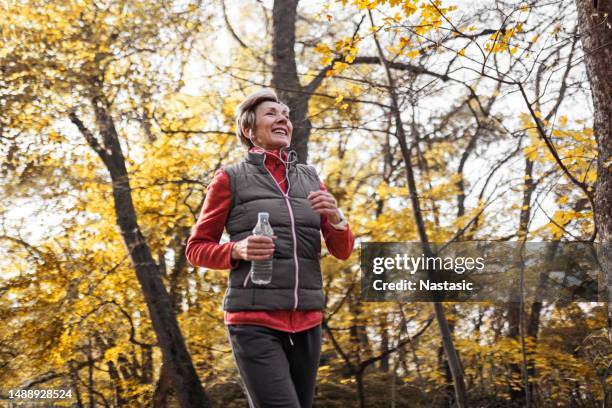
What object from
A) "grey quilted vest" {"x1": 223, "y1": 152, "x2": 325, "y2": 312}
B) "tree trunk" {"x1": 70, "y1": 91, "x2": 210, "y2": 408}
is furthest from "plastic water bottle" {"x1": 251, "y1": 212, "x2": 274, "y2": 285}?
"tree trunk" {"x1": 70, "y1": 91, "x2": 210, "y2": 408}

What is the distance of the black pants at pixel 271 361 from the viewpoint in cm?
187

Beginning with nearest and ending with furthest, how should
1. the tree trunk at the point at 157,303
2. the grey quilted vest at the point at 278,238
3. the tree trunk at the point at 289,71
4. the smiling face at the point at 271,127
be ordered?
the grey quilted vest at the point at 278,238 → the smiling face at the point at 271,127 → the tree trunk at the point at 289,71 → the tree trunk at the point at 157,303

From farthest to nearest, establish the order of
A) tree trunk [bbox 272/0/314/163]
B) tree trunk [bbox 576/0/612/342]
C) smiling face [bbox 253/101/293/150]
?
1. tree trunk [bbox 272/0/314/163]
2. tree trunk [bbox 576/0/612/342]
3. smiling face [bbox 253/101/293/150]

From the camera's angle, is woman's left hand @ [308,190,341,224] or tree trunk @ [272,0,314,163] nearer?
woman's left hand @ [308,190,341,224]

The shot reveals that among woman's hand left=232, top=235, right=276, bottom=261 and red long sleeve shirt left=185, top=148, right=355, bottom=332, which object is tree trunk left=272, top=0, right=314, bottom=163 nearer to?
red long sleeve shirt left=185, top=148, right=355, bottom=332

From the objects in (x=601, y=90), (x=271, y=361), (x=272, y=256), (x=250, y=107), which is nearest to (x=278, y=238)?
(x=272, y=256)

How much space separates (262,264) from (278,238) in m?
0.12

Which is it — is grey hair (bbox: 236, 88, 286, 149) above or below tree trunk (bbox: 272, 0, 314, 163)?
below

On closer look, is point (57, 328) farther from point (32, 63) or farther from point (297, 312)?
point (297, 312)

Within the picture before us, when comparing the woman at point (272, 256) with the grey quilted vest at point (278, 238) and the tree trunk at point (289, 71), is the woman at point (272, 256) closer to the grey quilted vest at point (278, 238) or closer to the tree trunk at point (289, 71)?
the grey quilted vest at point (278, 238)

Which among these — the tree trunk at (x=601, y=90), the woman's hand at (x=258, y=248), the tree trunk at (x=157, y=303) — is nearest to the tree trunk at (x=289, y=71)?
the tree trunk at (x=601, y=90)

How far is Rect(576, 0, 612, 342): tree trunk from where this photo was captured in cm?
309

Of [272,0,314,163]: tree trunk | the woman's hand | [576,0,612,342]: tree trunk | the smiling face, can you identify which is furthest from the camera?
[272,0,314,163]: tree trunk

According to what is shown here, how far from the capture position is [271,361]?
1888 mm
